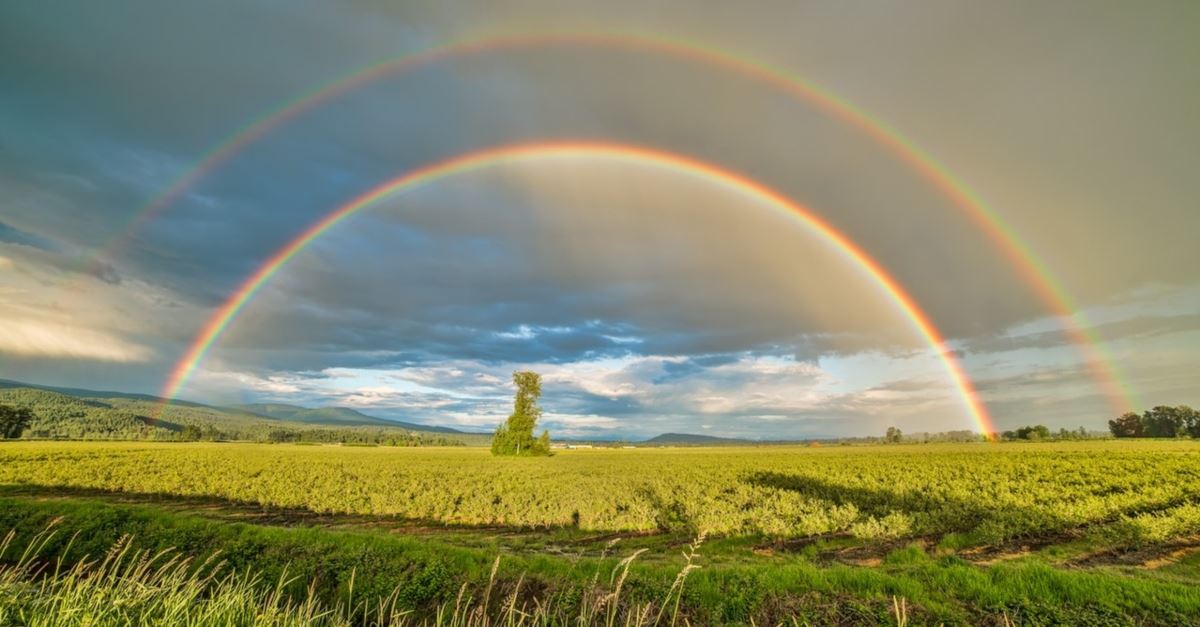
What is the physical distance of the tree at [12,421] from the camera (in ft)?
444

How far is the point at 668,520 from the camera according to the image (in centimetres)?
2852

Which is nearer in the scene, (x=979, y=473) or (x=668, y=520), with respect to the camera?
(x=668, y=520)

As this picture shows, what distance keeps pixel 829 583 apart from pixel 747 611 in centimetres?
215

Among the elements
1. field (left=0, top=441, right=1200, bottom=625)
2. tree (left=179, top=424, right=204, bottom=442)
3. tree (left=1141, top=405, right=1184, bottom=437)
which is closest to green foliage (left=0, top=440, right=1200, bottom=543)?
field (left=0, top=441, right=1200, bottom=625)

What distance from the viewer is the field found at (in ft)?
38.9

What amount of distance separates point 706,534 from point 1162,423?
250m

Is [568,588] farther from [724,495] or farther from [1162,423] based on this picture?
[1162,423]

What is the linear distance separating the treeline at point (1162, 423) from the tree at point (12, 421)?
33404 centimetres

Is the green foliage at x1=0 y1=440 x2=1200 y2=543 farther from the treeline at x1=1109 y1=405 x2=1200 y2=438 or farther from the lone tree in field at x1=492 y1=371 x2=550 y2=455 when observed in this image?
the treeline at x1=1109 y1=405 x2=1200 y2=438

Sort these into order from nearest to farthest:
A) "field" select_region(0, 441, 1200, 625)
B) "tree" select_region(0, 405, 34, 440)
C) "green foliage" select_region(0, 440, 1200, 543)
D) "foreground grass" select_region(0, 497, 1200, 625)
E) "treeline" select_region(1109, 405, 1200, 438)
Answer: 1. "foreground grass" select_region(0, 497, 1200, 625)
2. "field" select_region(0, 441, 1200, 625)
3. "green foliage" select_region(0, 440, 1200, 543)
4. "tree" select_region(0, 405, 34, 440)
5. "treeline" select_region(1109, 405, 1200, 438)

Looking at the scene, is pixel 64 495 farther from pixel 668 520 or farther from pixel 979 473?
pixel 979 473

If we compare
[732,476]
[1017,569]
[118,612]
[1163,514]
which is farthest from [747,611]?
[732,476]

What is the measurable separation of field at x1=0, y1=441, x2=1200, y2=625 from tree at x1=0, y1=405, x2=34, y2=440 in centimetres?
12632

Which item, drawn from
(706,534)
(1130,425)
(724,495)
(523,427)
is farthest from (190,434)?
(1130,425)
